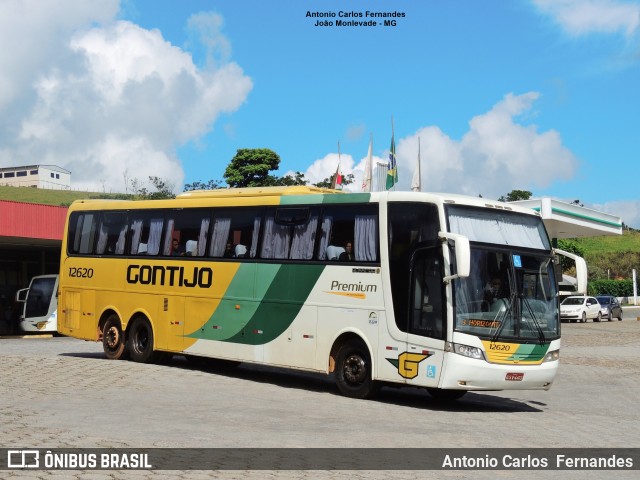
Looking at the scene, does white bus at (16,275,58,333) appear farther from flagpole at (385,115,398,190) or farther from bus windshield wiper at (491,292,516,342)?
bus windshield wiper at (491,292,516,342)

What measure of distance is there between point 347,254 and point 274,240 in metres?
1.93

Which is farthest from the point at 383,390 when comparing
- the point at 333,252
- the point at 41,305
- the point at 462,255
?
the point at 41,305

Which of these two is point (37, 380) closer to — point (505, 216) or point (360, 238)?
point (360, 238)

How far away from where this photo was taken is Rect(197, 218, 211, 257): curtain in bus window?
66.1 ft

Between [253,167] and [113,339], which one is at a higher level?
[253,167]

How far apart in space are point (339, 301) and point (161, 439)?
7074 millimetres

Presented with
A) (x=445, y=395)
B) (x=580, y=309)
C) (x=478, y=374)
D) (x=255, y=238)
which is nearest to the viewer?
(x=478, y=374)

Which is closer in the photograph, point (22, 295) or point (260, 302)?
point (260, 302)

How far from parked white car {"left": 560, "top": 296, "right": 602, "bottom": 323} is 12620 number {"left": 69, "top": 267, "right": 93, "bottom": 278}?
1573 inches

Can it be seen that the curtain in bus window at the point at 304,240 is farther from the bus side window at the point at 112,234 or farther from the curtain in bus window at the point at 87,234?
the curtain in bus window at the point at 87,234

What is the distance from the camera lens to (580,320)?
59.6 metres

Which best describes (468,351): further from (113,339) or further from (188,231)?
(113,339)

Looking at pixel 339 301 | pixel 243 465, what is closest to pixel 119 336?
pixel 339 301

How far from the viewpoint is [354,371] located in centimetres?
1680
